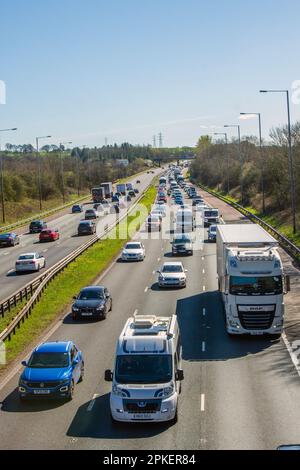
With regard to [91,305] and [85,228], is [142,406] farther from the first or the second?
[85,228]

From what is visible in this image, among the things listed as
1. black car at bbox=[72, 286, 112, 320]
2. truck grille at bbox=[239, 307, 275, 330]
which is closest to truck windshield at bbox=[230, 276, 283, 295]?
truck grille at bbox=[239, 307, 275, 330]

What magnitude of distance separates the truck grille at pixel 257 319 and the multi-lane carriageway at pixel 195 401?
2.45ft

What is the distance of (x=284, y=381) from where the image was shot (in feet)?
75.4

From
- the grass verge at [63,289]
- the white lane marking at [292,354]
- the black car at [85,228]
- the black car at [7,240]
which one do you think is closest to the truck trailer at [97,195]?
the black car at [85,228]

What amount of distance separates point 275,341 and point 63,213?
7707cm

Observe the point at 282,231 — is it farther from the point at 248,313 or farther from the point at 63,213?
the point at 63,213

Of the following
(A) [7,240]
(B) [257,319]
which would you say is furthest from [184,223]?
(B) [257,319]

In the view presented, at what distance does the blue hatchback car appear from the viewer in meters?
21.3

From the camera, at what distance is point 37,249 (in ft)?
211

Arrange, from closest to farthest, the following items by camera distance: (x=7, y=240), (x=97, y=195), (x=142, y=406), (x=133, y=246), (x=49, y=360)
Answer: (x=142, y=406) < (x=49, y=360) < (x=133, y=246) < (x=7, y=240) < (x=97, y=195)

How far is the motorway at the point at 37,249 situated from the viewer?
4638cm

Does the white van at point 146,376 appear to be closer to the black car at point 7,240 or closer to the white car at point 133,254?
the white car at point 133,254

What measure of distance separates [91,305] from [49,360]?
1123cm
